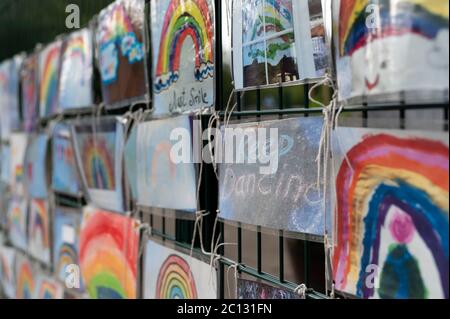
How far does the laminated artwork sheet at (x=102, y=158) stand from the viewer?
6.65ft

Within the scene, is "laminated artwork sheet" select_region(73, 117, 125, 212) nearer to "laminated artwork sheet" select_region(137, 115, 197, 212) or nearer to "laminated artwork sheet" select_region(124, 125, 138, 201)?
"laminated artwork sheet" select_region(124, 125, 138, 201)

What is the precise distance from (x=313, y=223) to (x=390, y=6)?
44 cm

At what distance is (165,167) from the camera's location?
1.68m

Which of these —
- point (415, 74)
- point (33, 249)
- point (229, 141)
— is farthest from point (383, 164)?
A: point (33, 249)

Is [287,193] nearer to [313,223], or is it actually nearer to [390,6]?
[313,223]

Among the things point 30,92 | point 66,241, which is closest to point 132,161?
point 66,241

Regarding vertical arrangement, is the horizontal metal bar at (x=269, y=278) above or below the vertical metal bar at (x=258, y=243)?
below

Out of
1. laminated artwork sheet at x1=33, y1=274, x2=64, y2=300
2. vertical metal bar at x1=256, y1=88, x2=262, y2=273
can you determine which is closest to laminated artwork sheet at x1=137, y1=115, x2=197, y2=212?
vertical metal bar at x1=256, y1=88, x2=262, y2=273

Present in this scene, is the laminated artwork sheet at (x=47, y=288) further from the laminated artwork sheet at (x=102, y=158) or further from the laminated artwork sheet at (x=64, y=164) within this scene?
the laminated artwork sheet at (x=102, y=158)

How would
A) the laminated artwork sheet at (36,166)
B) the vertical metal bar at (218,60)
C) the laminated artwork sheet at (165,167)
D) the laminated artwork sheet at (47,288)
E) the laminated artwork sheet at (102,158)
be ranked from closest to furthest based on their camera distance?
the vertical metal bar at (218,60) < the laminated artwork sheet at (165,167) < the laminated artwork sheet at (102,158) < the laminated artwork sheet at (47,288) < the laminated artwork sheet at (36,166)

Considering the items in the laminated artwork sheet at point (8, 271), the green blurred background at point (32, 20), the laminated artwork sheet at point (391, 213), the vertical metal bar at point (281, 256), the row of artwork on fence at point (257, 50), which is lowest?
the laminated artwork sheet at point (8, 271)

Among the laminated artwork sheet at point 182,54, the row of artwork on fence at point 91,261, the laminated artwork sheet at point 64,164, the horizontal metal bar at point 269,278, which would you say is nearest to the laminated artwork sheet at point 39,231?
the row of artwork on fence at point 91,261

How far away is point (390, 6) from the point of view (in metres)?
0.90

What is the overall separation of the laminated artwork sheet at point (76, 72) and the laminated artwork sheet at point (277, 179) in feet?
3.36
